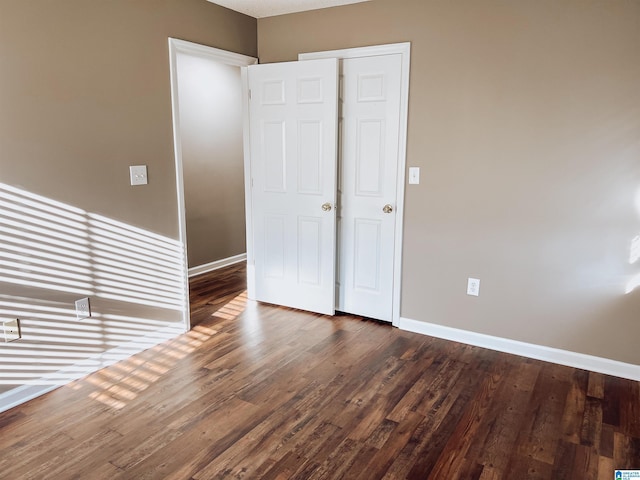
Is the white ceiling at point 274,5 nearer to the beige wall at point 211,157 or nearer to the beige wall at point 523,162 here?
the beige wall at point 523,162

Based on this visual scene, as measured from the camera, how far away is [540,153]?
9.25 ft

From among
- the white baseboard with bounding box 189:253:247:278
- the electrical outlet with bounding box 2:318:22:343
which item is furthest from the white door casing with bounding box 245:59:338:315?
the electrical outlet with bounding box 2:318:22:343

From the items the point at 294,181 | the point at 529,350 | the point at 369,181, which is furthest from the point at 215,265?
the point at 529,350

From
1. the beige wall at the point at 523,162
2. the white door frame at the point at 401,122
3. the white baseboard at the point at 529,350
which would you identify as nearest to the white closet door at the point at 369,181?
the white door frame at the point at 401,122

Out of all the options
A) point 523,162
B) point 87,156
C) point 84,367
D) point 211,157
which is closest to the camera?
point 87,156

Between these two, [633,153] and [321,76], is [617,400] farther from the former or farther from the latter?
[321,76]

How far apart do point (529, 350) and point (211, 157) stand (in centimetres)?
357

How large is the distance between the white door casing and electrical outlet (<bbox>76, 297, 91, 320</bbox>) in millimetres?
1560

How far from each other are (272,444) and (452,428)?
897 mm

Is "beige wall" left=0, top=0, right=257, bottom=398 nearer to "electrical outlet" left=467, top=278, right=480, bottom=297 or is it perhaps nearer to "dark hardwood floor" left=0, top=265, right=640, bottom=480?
"dark hardwood floor" left=0, top=265, right=640, bottom=480

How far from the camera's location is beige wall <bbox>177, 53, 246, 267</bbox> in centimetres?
457

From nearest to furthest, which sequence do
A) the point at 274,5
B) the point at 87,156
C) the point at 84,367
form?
the point at 87,156, the point at 84,367, the point at 274,5

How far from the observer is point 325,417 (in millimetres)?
2348

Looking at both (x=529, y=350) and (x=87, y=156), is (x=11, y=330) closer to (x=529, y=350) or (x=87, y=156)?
(x=87, y=156)
